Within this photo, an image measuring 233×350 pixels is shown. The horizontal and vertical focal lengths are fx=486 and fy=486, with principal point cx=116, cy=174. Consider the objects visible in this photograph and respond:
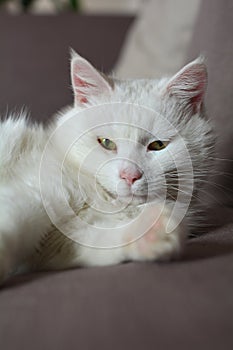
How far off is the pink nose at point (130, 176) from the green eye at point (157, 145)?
0.09m

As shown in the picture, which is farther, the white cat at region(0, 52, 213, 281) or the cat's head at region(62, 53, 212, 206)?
the cat's head at region(62, 53, 212, 206)

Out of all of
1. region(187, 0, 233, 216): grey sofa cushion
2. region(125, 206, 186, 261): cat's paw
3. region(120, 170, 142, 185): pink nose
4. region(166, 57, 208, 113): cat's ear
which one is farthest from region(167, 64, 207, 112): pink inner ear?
region(125, 206, 186, 261): cat's paw

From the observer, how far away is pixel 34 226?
0.96 m

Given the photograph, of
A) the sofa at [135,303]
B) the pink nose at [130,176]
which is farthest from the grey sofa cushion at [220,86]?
the pink nose at [130,176]

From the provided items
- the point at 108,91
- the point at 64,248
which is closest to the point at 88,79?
the point at 108,91

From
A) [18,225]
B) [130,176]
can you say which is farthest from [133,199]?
[18,225]

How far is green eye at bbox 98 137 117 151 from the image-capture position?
111 centimetres

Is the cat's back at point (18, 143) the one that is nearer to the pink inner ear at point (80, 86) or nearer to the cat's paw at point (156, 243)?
the pink inner ear at point (80, 86)

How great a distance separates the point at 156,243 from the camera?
0.85 m

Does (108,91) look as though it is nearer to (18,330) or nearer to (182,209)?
(182,209)

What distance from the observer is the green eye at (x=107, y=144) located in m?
1.11

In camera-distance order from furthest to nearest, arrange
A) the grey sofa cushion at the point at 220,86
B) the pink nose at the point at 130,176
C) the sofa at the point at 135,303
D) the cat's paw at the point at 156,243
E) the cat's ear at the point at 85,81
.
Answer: the grey sofa cushion at the point at 220,86 → the cat's ear at the point at 85,81 → the pink nose at the point at 130,176 → the cat's paw at the point at 156,243 → the sofa at the point at 135,303

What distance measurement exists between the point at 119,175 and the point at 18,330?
44 centimetres

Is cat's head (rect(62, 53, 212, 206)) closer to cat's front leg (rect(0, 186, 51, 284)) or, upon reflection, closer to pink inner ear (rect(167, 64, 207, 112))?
pink inner ear (rect(167, 64, 207, 112))
